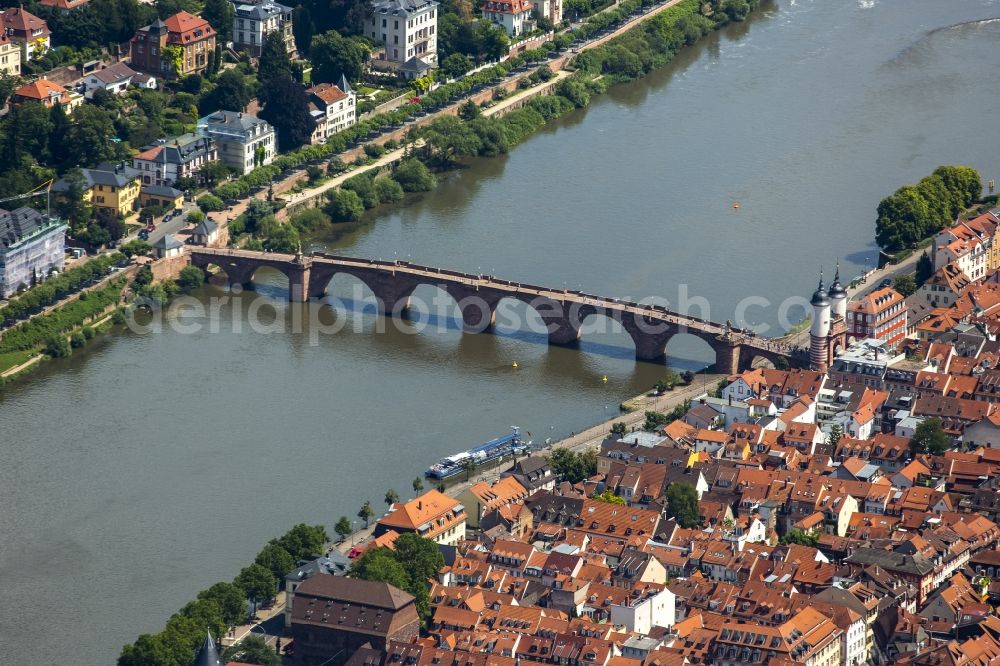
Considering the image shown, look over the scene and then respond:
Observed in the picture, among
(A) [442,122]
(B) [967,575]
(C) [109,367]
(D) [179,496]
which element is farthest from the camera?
(A) [442,122]

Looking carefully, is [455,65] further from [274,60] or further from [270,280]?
[270,280]

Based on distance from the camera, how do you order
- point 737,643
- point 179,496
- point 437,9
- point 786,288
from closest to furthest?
point 737,643 → point 179,496 → point 786,288 → point 437,9

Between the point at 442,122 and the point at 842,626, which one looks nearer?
the point at 842,626

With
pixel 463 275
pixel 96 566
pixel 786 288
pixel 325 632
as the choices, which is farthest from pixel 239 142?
pixel 325 632

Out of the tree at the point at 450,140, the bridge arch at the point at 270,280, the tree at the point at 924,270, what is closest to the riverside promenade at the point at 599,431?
the tree at the point at 924,270

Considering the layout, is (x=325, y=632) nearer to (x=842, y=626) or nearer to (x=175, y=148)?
(x=842, y=626)

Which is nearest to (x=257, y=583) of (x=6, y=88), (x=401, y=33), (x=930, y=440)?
(x=930, y=440)

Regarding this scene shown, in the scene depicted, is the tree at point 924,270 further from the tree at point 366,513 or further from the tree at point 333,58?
the tree at point 333,58
